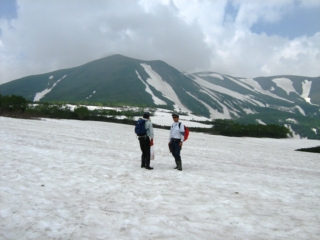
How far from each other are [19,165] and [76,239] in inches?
287

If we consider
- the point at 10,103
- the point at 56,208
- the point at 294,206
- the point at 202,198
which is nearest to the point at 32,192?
the point at 56,208

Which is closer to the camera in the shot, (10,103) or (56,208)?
(56,208)

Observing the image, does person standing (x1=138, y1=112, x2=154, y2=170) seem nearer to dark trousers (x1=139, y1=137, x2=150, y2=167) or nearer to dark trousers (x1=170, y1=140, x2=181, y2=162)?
dark trousers (x1=139, y1=137, x2=150, y2=167)

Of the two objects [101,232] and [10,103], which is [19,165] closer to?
[101,232]

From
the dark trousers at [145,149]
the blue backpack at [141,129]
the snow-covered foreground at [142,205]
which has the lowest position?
the snow-covered foreground at [142,205]

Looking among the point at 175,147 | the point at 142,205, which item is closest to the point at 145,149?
the point at 175,147

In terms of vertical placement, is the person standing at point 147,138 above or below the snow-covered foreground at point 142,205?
above

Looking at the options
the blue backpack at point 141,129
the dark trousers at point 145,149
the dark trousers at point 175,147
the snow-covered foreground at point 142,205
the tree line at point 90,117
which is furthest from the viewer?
the tree line at point 90,117

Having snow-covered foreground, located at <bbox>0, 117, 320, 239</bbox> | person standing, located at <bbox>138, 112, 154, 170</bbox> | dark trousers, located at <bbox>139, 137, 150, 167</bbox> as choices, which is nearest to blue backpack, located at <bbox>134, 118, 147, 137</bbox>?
person standing, located at <bbox>138, 112, 154, 170</bbox>

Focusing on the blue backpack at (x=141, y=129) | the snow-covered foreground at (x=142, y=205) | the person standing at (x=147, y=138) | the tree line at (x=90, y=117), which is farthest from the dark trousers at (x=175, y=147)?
the tree line at (x=90, y=117)

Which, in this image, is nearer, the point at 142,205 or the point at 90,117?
the point at 142,205

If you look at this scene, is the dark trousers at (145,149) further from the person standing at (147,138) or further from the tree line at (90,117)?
the tree line at (90,117)

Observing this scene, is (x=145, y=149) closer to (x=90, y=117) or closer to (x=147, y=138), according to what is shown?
(x=147, y=138)

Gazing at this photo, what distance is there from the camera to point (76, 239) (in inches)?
209
